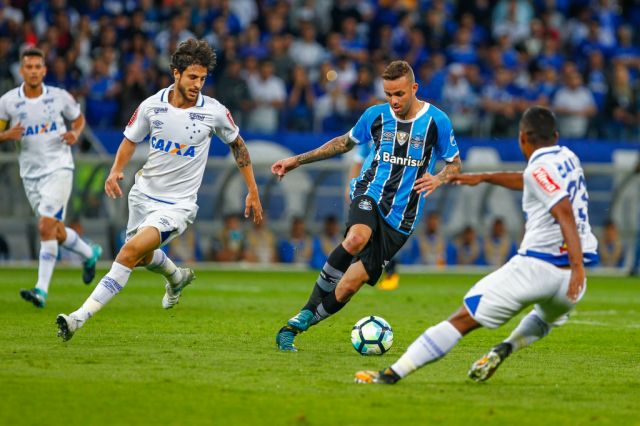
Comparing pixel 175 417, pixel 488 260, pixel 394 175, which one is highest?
pixel 394 175

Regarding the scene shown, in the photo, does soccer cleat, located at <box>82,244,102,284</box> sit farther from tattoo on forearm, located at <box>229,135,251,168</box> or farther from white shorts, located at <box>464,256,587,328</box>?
white shorts, located at <box>464,256,587,328</box>

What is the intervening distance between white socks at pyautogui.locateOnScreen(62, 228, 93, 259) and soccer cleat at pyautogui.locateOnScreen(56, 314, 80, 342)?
4008 mm

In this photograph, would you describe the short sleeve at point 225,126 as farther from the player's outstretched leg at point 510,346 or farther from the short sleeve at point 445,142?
the player's outstretched leg at point 510,346

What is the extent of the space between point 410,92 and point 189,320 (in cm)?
351

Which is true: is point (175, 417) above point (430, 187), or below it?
below

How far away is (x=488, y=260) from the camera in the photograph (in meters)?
18.4

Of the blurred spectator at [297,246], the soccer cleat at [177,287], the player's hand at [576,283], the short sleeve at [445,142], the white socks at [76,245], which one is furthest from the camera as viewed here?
the blurred spectator at [297,246]

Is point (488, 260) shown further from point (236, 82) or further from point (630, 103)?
point (236, 82)

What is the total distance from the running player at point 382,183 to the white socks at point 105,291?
1.40m

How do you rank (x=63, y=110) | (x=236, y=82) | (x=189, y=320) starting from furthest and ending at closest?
(x=236, y=82) < (x=63, y=110) < (x=189, y=320)

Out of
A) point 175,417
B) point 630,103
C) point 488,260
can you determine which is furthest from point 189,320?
point 630,103

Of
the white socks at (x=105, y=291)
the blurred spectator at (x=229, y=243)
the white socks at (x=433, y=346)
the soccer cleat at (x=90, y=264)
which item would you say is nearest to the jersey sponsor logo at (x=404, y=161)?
the white socks at (x=433, y=346)

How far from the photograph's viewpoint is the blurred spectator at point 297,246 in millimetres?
17359

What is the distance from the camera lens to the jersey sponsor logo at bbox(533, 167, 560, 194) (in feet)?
16.4
